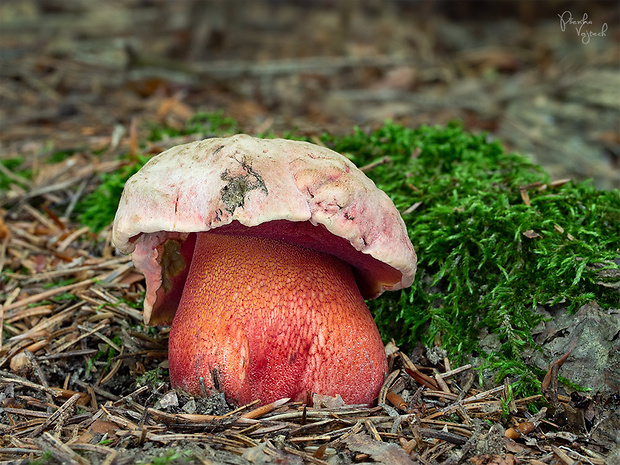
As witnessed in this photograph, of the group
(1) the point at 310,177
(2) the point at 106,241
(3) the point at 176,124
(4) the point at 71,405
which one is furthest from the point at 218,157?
(3) the point at 176,124

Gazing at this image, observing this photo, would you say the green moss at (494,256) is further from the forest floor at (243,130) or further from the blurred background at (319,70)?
the blurred background at (319,70)

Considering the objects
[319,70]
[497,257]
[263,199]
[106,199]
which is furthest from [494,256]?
[319,70]

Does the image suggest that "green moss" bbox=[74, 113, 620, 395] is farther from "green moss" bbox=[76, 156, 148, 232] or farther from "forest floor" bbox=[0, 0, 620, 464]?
"green moss" bbox=[76, 156, 148, 232]

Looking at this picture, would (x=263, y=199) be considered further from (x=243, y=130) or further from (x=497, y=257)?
(x=243, y=130)

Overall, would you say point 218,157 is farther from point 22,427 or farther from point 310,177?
point 22,427

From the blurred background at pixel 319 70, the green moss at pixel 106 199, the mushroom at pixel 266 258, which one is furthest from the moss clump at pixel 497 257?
the green moss at pixel 106 199

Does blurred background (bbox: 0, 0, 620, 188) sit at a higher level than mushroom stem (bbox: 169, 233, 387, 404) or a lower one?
higher

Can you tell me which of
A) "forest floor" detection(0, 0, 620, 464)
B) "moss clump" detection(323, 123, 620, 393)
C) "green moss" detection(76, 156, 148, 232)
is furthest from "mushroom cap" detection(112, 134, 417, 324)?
"green moss" detection(76, 156, 148, 232)
